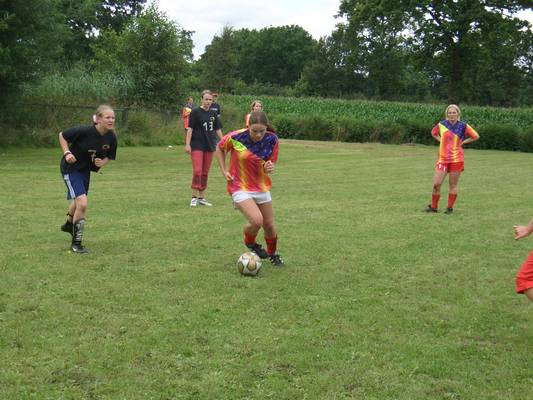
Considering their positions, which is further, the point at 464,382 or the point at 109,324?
the point at 109,324

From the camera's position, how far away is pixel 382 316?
5.49m

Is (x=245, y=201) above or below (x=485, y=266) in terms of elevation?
above

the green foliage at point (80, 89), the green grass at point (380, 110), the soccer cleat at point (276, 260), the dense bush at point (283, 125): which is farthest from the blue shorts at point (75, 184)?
the green grass at point (380, 110)

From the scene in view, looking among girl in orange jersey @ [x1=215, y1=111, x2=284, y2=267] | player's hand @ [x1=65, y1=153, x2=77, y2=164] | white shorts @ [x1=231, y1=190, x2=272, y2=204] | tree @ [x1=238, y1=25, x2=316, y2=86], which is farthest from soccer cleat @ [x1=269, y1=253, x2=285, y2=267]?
tree @ [x1=238, y1=25, x2=316, y2=86]

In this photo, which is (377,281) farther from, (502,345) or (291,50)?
(291,50)

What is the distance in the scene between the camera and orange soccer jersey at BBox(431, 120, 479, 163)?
11781 mm

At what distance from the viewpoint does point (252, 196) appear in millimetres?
7203

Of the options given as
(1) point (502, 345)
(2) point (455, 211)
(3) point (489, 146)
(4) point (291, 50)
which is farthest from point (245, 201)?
(4) point (291, 50)

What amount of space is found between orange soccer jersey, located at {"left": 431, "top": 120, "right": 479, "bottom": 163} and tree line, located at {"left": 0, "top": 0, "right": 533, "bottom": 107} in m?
13.2

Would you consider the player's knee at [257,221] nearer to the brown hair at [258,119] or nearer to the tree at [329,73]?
the brown hair at [258,119]

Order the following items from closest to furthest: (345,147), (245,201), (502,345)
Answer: (502,345) → (245,201) → (345,147)

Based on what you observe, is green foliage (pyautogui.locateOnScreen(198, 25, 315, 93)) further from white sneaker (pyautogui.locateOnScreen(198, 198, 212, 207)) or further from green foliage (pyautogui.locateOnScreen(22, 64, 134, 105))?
white sneaker (pyautogui.locateOnScreen(198, 198, 212, 207))

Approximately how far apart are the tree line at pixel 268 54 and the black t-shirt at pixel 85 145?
1268 cm

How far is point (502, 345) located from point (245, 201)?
3.23 m
